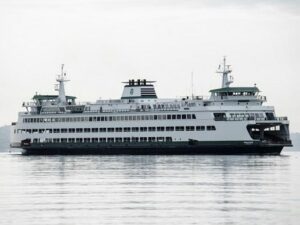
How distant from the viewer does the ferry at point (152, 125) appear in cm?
10775

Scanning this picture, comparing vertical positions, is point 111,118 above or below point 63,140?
above

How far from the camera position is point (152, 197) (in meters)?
49.2

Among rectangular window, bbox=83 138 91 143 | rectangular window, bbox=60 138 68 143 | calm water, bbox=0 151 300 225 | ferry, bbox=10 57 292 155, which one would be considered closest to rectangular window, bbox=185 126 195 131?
ferry, bbox=10 57 292 155

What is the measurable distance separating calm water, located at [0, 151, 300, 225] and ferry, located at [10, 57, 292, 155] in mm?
33436

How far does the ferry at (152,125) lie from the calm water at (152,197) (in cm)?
3344

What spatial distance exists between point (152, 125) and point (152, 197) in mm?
63944

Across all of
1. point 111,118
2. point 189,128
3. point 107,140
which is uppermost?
point 111,118

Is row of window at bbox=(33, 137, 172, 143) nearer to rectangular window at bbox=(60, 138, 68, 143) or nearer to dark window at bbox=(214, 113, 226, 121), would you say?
rectangular window at bbox=(60, 138, 68, 143)

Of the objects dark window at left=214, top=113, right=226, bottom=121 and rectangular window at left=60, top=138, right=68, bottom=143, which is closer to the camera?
dark window at left=214, top=113, right=226, bottom=121

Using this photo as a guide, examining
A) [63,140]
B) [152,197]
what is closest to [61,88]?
[63,140]

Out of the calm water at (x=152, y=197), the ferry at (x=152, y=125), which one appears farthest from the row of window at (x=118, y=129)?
the calm water at (x=152, y=197)

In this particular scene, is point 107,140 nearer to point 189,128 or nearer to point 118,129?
point 118,129

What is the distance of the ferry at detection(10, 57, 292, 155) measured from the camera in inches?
4242

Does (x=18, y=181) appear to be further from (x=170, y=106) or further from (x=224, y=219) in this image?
(x=170, y=106)
